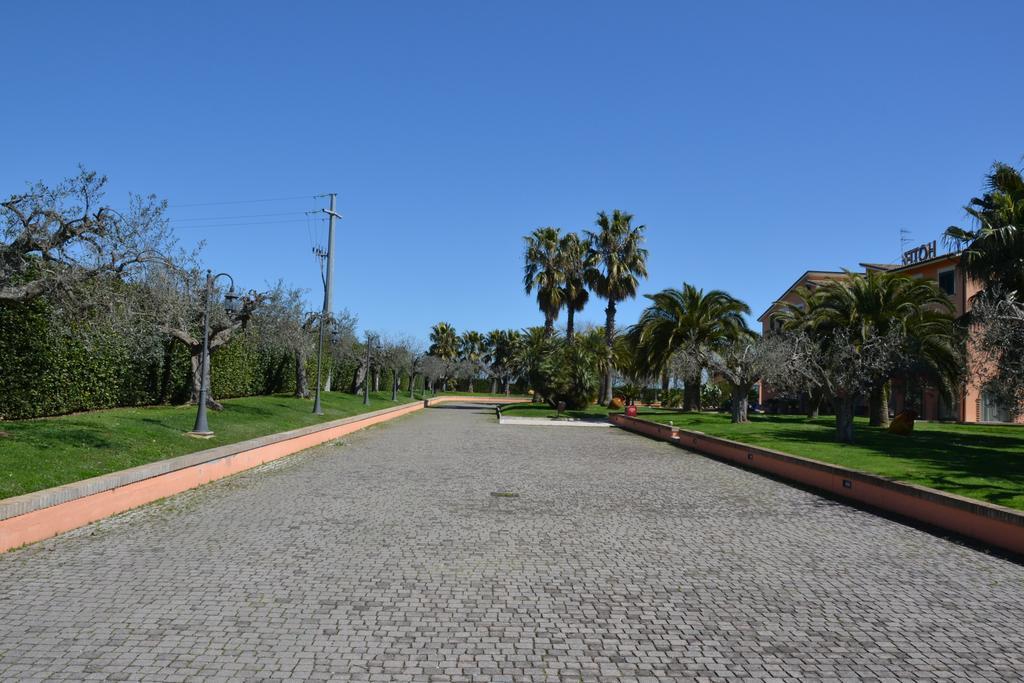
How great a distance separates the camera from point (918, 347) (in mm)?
26125

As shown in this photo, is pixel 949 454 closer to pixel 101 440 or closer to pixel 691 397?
pixel 101 440

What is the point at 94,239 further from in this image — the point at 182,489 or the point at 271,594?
the point at 271,594

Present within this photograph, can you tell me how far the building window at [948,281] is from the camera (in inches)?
1484

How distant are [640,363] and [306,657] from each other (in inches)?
1391

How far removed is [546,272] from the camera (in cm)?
4934

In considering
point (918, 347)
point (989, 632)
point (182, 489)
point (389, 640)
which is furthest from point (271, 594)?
point (918, 347)

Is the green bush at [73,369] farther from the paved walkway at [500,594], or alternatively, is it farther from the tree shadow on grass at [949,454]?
the tree shadow on grass at [949,454]

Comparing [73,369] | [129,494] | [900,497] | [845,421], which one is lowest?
[129,494]

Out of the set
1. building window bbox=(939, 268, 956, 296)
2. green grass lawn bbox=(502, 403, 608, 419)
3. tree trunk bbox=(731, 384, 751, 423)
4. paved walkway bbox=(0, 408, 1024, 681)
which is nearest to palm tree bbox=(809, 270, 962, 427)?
tree trunk bbox=(731, 384, 751, 423)

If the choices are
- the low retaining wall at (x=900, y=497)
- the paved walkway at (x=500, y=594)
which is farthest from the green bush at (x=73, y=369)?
the low retaining wall at (x=900, y=497)

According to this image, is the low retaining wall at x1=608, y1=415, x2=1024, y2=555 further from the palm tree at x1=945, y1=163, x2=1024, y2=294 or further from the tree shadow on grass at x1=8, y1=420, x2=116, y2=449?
the tree shadow on grass at x1=8, y1=420, x2=116, y2=449

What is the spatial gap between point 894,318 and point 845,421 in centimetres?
882

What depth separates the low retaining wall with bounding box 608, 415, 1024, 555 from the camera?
29.1 feet

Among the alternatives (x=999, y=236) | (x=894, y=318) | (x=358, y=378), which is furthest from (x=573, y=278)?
(x=999, y=236)
